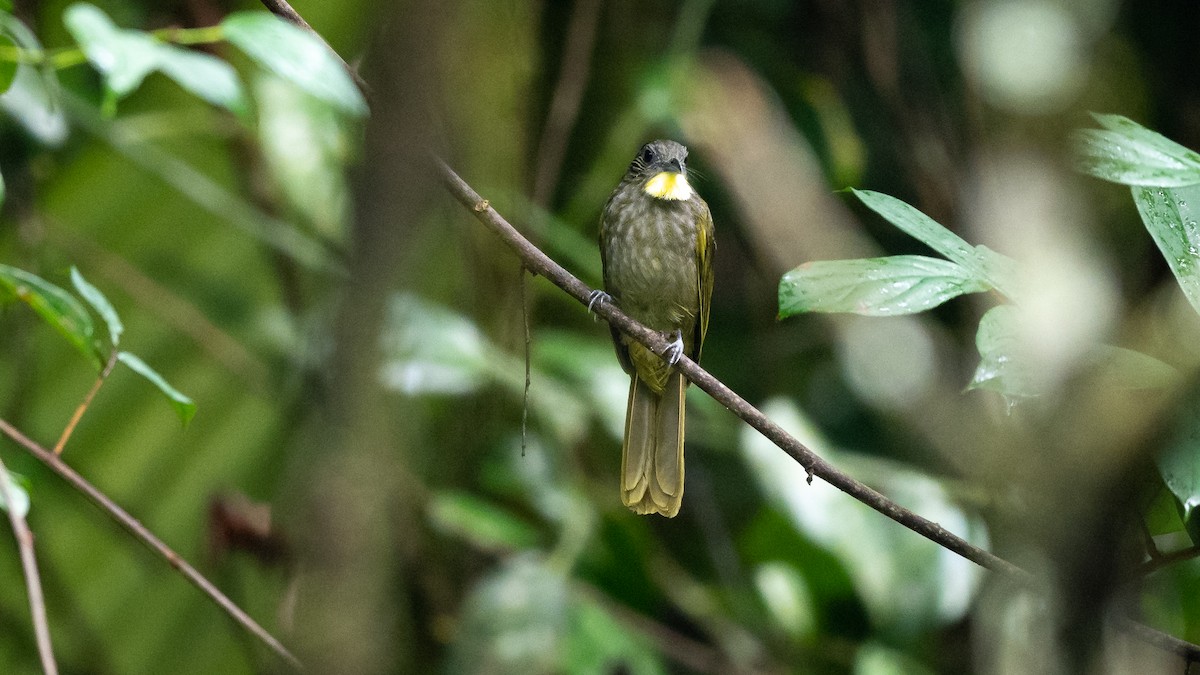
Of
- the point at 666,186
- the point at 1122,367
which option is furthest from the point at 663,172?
the point at 1122,367

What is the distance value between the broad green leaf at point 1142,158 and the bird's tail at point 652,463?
5.18ft

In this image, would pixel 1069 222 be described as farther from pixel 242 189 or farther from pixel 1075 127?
pixel 242 189

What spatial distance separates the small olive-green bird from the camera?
3.17m

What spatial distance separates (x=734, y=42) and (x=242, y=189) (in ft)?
6.94

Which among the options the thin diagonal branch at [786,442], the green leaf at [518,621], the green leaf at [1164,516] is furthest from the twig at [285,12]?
the green leaf at [518,621]

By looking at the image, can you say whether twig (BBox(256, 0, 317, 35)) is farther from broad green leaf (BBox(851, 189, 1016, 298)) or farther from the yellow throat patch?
the yellow throat patch

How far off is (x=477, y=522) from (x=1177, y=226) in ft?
6.89

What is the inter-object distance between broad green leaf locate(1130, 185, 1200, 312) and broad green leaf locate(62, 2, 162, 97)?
1332mm

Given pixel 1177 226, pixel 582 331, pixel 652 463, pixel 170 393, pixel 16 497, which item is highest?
pixel 582 331

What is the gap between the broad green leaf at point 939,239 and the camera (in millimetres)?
1399

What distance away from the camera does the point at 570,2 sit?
4.56 m

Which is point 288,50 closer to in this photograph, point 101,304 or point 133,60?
point 133,60

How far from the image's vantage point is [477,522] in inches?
123

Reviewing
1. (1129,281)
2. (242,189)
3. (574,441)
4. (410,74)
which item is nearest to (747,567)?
(574,441)
